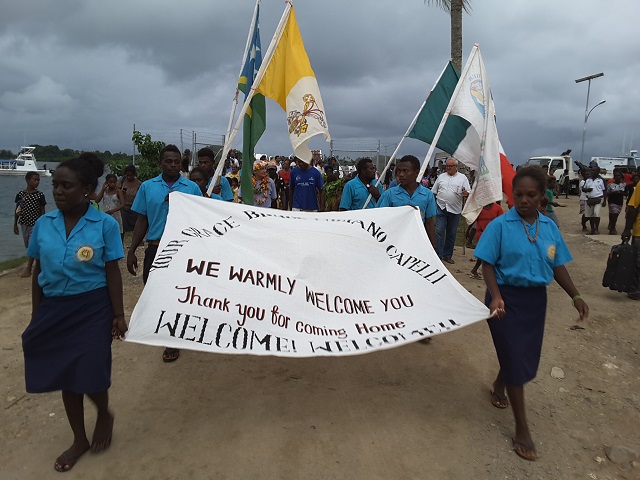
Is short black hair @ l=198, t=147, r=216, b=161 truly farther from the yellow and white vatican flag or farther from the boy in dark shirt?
the boy in dark shirt

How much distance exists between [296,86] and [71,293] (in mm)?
3447

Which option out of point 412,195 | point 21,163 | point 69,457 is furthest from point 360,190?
point 21,163

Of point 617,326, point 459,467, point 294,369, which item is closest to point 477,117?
point 617,326

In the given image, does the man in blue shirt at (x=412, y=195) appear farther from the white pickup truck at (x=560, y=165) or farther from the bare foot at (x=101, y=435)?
the white pickup truck at (x=560, y=165)

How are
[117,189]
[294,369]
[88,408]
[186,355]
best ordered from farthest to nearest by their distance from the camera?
1. [117,189]
2. [186,355]
3. [294,369]
4. [88,408]

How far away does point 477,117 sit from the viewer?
5684mm

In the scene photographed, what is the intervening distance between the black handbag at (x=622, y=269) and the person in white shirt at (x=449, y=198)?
2.46 meters

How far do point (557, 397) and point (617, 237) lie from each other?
9725 millimetres

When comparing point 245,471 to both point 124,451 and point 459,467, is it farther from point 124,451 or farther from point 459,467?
point 459,467

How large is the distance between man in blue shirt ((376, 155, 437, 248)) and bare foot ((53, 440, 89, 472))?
3.41 meters

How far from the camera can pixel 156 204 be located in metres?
4.23

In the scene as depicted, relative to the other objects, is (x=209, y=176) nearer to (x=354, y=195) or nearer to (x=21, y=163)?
(x=354, y=195)

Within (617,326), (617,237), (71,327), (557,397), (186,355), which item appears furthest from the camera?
(617,237)

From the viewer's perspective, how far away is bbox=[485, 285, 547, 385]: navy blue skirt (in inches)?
120
